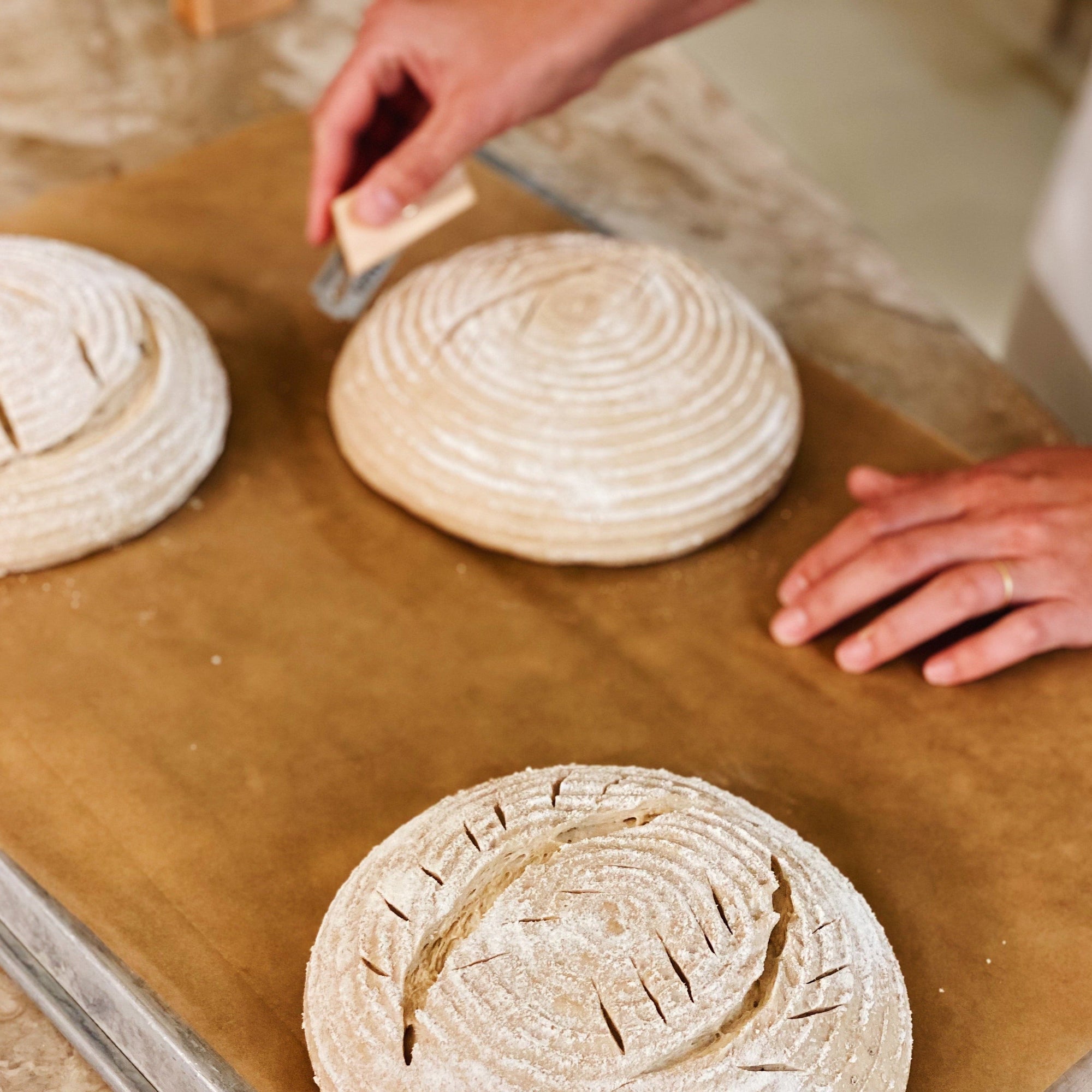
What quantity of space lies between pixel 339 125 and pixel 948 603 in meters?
1.06

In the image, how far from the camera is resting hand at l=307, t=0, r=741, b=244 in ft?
5.69

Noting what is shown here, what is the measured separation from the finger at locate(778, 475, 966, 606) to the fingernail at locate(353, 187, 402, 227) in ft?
2.35

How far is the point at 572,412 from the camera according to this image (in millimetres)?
1633

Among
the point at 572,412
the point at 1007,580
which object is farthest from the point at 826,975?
the point at 572,412

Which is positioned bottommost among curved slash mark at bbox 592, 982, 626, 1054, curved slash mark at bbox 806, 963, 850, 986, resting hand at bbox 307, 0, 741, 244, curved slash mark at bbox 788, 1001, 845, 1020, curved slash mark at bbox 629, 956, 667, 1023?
curved slash mark at bbox 592, 982, 626, 1054

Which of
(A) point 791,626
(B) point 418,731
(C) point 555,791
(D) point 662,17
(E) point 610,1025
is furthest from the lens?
(D) point 662,17

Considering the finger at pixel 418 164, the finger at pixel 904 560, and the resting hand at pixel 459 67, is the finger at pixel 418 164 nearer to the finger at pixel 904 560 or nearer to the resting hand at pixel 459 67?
the resting hand at pixel 459 67

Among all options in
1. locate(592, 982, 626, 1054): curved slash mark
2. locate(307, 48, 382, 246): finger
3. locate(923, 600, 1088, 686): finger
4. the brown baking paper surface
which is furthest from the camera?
locate(307, 48, 382, 246): finger

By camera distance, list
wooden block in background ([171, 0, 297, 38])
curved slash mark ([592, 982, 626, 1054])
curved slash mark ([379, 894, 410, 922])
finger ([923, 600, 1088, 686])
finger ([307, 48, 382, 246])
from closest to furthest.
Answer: curved slash mark ([592, 982, 626, 1054]) → curved slash mark ([379, 894, 410, 922]) → finger ([923, 600, 1088, 686]) → finger ([307, 48, 382, 246]) → wooden block in background ([171, 0, 297, 38])

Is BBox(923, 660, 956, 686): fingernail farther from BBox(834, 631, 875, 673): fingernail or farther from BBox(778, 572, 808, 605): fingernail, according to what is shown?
BBox(778, 572, 808, 605): fingernail

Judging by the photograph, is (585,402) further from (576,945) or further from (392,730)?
(576,945)

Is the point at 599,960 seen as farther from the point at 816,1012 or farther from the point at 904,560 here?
the point at 904,560

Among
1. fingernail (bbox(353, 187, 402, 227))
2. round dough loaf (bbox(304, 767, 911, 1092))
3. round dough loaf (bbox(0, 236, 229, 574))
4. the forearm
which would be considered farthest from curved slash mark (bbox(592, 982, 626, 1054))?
the forearm

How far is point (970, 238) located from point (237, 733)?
262 cm
